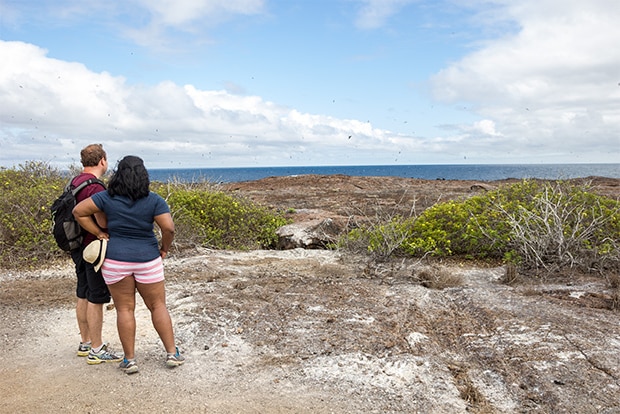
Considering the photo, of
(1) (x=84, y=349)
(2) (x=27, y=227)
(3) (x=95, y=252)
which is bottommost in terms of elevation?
(1) (x=84, y=349)

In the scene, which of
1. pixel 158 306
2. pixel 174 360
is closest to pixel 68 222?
pixel 158 306

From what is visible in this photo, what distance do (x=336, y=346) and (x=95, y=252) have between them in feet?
7.39

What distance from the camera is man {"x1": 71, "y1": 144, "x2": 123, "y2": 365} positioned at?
4.10 meters

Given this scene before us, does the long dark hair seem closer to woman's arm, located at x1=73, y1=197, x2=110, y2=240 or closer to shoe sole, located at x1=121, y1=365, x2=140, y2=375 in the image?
woman's arm, located at x1=73, y1=197, x2=110, y2=240

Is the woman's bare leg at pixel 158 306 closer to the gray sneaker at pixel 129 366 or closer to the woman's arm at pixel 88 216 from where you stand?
the gray sneaker at pixel 129 366

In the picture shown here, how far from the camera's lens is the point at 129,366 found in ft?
13.7

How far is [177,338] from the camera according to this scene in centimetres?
495

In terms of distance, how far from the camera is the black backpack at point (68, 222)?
4.05 m

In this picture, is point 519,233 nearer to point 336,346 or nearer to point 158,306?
point 336,346

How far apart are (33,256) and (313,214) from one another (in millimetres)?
6037

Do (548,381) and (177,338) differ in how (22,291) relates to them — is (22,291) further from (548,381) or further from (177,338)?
(548,381)

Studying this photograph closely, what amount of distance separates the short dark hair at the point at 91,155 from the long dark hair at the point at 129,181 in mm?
448

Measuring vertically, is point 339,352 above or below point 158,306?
below

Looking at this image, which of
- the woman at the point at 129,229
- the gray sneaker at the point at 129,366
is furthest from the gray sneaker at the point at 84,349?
the woman at the point at 129,229
